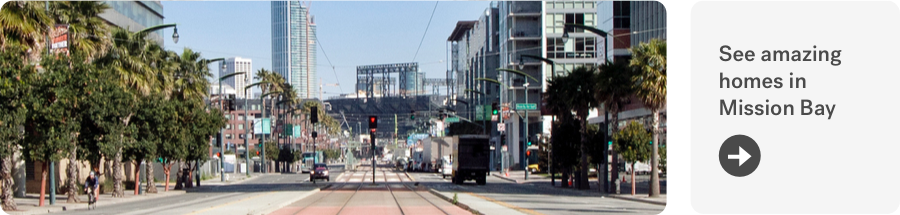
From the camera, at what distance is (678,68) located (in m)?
5.42

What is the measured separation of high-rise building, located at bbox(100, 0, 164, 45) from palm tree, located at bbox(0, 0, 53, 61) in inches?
1555

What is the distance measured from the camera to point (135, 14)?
7719cm

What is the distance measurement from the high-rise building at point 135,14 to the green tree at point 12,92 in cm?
4143

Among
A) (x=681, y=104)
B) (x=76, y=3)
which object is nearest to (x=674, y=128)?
(x=681, y=104)

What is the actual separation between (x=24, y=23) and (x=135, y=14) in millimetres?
51836

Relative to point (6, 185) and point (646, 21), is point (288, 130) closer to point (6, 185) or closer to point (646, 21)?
point (646, 21)

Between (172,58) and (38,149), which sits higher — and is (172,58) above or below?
above

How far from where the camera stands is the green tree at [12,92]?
26.2 metres

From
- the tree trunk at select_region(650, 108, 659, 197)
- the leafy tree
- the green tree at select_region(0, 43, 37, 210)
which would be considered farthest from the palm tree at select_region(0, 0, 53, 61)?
the leafy tree

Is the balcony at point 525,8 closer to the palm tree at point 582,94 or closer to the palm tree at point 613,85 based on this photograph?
the palm tree at point 582,94

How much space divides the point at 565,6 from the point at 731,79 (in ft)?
331

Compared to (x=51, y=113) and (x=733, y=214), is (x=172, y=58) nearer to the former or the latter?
(x=51, y=113)

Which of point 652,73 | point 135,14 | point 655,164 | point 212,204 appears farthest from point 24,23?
point 135,14

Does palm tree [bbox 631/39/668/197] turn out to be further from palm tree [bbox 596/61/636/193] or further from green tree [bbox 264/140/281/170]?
green tree [bbox 264/140/281/170]
